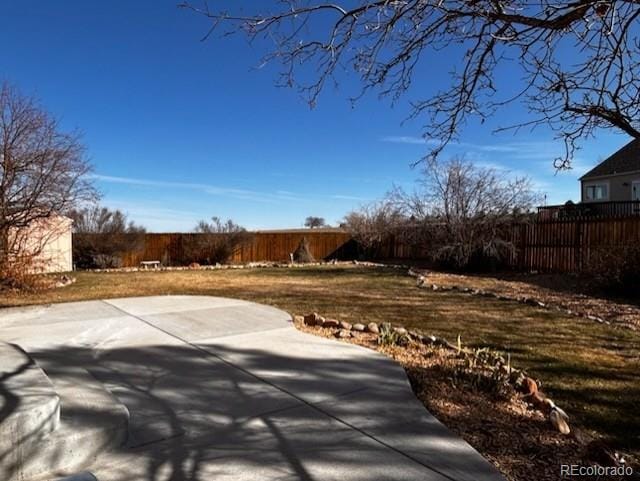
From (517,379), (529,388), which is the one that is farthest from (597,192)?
(529,388)

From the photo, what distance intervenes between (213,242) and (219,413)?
1715 centimetres

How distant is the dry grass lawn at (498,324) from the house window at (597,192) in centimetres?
1765

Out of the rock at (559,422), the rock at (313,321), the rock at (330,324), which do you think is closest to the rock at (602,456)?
the rock at (559,422)

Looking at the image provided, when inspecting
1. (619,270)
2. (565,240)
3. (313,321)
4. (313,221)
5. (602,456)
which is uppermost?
(313,221)

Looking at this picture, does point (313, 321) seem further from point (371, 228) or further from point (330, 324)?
point (371, 228)

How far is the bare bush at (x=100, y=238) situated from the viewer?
16.5 m

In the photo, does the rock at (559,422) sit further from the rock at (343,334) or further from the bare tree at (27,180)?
the bare tree at (27,180)

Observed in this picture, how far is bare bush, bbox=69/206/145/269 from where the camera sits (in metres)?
16.5

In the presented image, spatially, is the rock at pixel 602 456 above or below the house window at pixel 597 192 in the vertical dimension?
below

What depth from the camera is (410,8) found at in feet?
10.6

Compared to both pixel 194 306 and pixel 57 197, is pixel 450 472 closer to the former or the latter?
pixel 194 306

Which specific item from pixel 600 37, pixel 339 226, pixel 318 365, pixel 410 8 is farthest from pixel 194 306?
pixel 339 226

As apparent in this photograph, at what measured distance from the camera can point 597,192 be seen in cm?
2411

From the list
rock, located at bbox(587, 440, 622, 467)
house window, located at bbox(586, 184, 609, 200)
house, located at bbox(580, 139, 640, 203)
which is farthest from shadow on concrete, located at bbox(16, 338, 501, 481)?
house window, located at bbox(586, 184, 609, 200)
